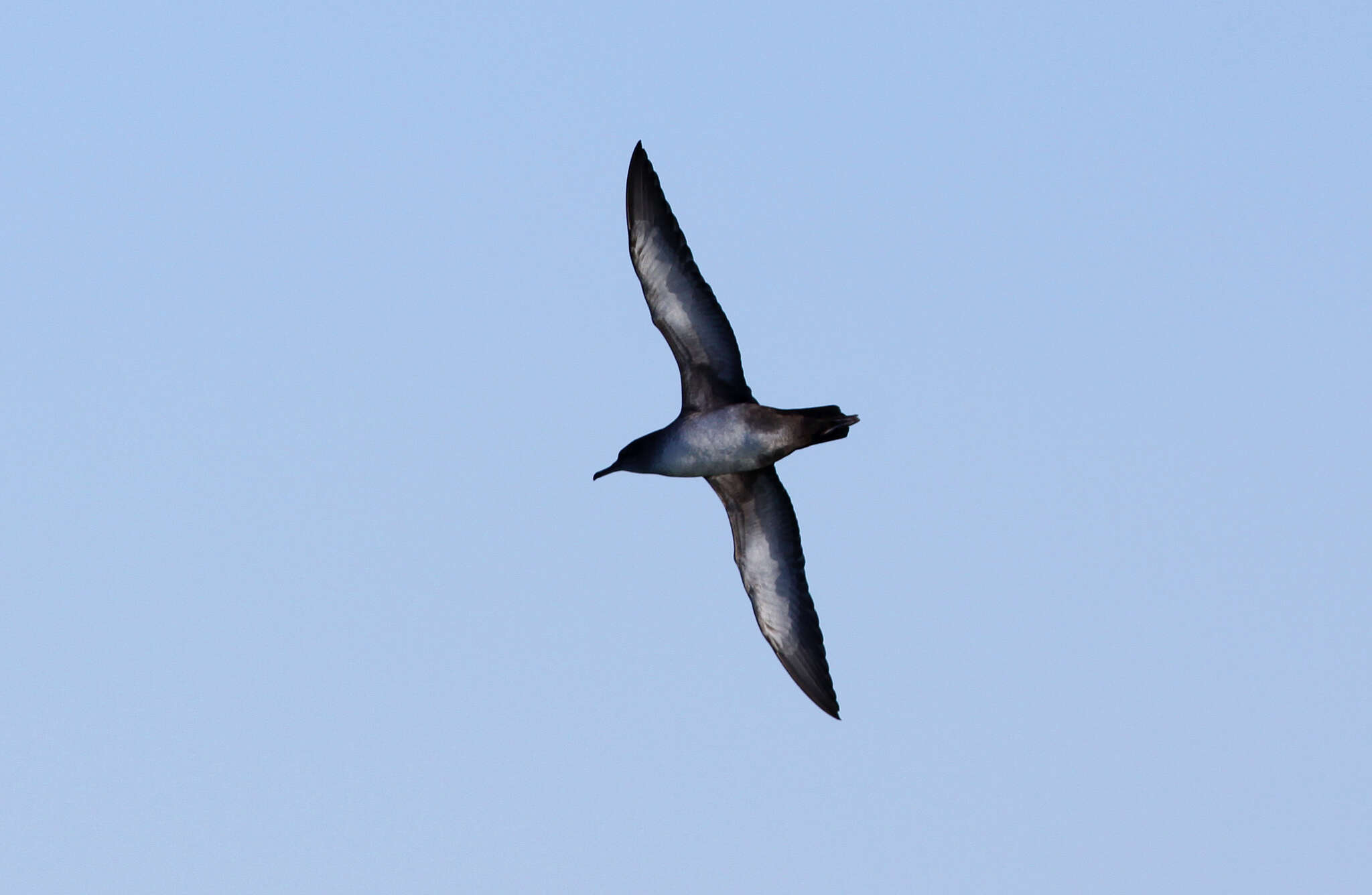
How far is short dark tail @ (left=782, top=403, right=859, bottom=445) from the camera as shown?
22.6m

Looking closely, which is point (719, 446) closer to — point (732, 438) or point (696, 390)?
point (732, 438)

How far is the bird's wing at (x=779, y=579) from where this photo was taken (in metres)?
24.8

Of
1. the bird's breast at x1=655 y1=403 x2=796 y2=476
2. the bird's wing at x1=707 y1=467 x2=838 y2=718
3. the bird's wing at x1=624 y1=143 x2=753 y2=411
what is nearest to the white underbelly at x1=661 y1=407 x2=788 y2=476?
the bird's breast at x1=655 y1=403 x2=796 y2=476

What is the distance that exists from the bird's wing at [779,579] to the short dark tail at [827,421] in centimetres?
189

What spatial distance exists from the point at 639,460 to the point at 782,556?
8.09ft

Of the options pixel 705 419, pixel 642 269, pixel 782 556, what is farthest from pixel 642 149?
pixel 782 556

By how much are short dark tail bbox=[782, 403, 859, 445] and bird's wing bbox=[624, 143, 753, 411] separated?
0.89 metres

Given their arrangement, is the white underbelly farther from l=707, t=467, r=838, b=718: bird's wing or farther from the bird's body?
l=707, t=467, r=838, b=718: bird's wing

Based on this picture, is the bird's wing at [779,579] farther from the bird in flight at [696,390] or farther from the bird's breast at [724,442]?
the bird's breast at [724,442]

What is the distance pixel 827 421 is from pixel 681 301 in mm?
2222

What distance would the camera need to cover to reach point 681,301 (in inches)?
910

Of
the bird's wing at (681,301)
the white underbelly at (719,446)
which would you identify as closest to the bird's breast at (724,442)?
the white underbelly at (719,446)

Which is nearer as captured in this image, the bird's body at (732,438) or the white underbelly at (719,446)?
the bird's body at (732,438)

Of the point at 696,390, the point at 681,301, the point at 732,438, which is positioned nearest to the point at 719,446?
the point at 732,438
